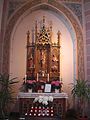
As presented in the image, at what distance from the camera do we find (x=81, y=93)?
866cm

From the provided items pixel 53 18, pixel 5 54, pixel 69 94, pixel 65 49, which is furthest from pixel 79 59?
pixel 5 54

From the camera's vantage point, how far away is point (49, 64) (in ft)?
31.5

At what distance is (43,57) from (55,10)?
79.8 inches

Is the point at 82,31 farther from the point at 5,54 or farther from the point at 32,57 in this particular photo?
the point at 5,54

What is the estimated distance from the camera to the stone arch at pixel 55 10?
30.8ft

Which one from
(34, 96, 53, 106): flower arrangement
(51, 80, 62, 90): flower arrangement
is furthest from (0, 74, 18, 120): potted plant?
(51, 80, 62, 90): flower arrangement

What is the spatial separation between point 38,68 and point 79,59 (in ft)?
5.35

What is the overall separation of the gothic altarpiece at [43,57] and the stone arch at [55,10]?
31.1 inches

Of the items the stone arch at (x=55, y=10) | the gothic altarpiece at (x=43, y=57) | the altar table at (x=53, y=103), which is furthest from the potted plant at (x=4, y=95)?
the gothic altarpiece at (x=43, y=57)

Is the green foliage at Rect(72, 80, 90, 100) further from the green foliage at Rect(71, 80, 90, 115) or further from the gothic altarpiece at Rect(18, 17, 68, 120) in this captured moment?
the gothic altarpiece at Rect(18, 17, 68, 120)

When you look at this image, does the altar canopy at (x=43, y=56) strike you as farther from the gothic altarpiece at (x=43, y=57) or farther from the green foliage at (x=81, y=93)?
the green foliage at (x=81, y=93)

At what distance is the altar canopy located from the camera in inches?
375

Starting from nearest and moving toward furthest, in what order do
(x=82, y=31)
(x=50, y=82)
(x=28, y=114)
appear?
(x=28, y=114), (x=50, y=82), (x=82, y=31)

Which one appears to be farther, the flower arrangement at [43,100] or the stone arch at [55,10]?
the stone arch at [55,10]
